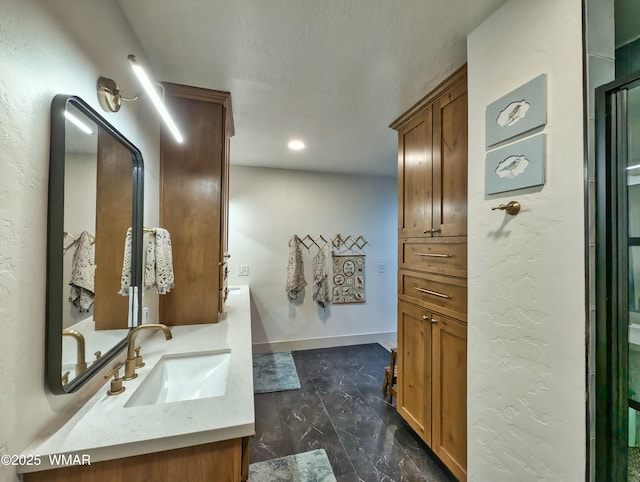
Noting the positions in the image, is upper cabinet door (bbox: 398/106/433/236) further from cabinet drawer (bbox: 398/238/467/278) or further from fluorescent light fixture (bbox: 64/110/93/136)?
fluorescent light fixture (bbox: 64/110/93/136)

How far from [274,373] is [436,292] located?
81.9 inches

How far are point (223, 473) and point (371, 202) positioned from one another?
11.3 feet

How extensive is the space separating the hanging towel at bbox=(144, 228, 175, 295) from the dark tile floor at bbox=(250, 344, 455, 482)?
1.32 m

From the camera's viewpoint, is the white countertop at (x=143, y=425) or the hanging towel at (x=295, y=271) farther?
the hanging towel at (x=295, y=271)

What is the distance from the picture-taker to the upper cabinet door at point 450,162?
56.1 inches

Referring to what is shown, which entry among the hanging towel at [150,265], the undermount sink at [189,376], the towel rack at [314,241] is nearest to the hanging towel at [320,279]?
the towel rack at [314,241]

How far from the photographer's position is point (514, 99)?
1023mm

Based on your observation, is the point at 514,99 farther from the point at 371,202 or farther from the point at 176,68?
the point at 371,202

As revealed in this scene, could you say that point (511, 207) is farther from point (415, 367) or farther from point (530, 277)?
point (415, 367)

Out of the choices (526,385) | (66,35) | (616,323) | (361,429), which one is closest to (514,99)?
(616,323)

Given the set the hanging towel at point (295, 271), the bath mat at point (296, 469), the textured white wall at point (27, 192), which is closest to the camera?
the textured white wall at point (27, 192)

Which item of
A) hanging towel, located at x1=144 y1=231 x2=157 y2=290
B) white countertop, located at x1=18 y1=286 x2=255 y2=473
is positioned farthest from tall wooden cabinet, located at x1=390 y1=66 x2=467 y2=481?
hanging towel, located at x1=144 y1=231 x2=157 y2=290

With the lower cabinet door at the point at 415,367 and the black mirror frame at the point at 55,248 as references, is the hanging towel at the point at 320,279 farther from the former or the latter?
the black mirror frame at the point at 55,248

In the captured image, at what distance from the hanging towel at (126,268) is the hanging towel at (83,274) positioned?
0.22 metres
